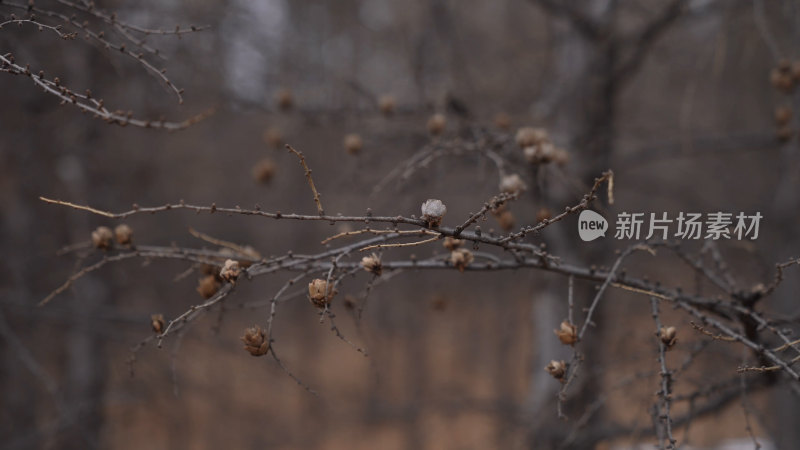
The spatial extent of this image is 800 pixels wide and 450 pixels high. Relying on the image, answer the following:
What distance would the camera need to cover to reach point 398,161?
11.4 ft

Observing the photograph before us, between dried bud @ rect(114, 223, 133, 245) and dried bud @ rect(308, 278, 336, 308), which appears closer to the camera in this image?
dried bud @ rect(308, 278, 336, 308)

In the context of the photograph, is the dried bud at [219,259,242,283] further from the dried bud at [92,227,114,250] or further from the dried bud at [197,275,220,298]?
the dried bud at [92,227,114,250]

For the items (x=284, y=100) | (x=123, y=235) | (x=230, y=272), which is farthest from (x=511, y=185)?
(x=284, y=100)

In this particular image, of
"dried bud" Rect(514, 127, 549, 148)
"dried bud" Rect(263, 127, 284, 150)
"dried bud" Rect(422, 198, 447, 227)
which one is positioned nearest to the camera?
"dried bud" Rect(422, 198, 447, 227)

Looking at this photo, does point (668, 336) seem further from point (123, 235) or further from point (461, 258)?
point (123, 235)

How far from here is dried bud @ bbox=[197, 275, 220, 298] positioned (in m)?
1.35

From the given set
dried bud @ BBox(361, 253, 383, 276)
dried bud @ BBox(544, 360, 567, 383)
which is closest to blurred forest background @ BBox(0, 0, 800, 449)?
dried bud @ BBox(544, 360, 567, 383)

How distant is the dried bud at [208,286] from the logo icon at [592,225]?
34.4 inches

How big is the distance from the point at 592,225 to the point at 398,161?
6.90 feet

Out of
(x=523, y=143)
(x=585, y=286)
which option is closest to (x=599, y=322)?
(x=585, y=286)

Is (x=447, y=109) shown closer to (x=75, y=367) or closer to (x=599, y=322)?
(x=599, y=322)

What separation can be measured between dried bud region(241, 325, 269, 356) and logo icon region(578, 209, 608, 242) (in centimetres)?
79

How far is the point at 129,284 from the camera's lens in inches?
159

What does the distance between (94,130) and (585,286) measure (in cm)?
291
